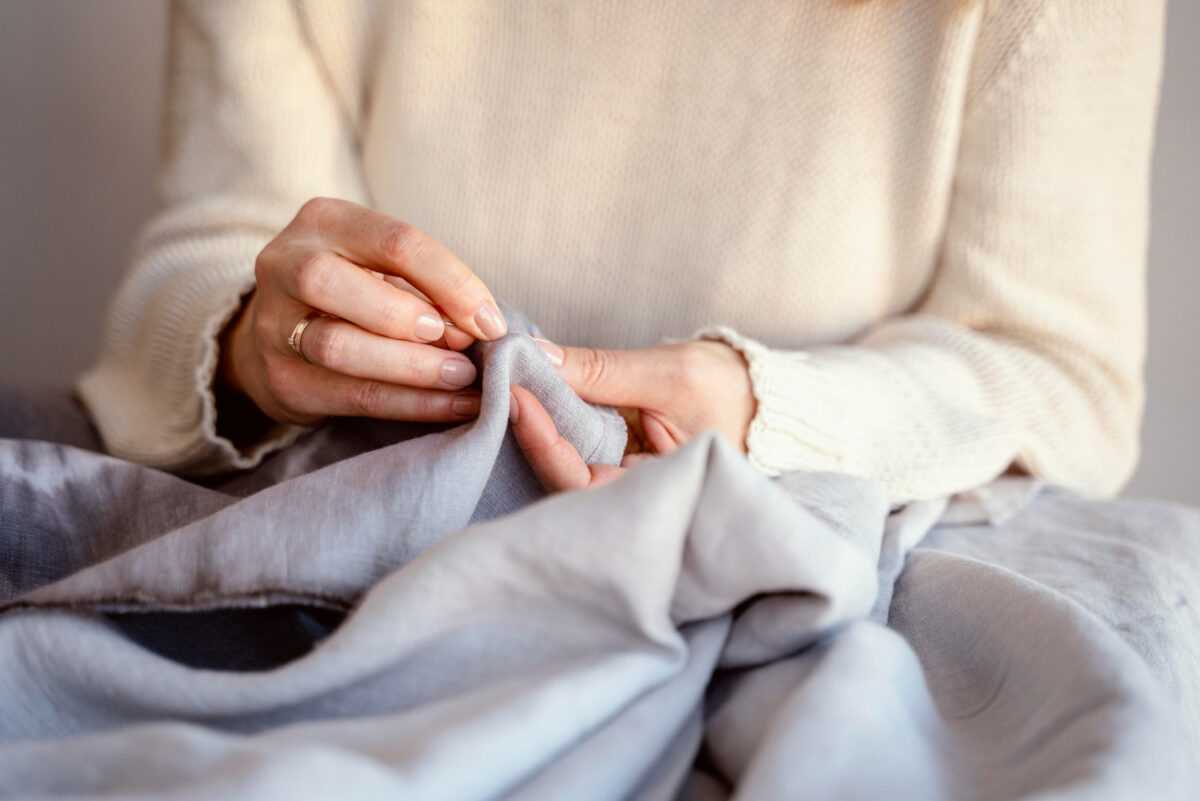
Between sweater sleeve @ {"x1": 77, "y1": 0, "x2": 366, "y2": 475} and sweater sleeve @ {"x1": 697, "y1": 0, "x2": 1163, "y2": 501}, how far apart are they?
0.48m

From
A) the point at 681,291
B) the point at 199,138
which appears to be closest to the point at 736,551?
the point at 681,291

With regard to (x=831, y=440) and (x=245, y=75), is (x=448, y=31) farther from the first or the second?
(x=831, y=440)

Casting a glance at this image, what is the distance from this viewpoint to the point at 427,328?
1.64ft

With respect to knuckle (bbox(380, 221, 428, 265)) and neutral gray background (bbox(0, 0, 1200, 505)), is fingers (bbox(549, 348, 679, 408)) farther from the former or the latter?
neutral gray background (bbox(0, 0, 1200, 505))

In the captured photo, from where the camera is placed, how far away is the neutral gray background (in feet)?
3.44

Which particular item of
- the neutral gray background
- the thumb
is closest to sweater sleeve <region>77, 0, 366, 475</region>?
the thumb

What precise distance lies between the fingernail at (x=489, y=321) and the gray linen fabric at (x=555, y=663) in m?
0.08

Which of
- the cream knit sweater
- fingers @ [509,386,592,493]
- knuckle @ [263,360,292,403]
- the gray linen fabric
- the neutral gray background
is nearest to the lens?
the gray linen fabric

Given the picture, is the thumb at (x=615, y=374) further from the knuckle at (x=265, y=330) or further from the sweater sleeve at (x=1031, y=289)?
the knuckle at (x=265, y=330)

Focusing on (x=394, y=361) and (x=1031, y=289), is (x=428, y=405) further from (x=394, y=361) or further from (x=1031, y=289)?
(x=1031, y=289)

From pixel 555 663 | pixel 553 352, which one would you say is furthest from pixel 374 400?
pixel 555 663

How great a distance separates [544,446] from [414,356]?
104 mm

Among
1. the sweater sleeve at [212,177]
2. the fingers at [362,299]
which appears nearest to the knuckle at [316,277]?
the fingers at [362,299]

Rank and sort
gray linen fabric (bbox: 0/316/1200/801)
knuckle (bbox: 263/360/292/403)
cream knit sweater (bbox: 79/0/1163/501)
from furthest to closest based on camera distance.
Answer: cream knit sweater (bbox: 79/0/1163/501) < knuckle (bbox: 263/360/292/403) < gray linen fabric (bbox: 0/316/1200/801)
